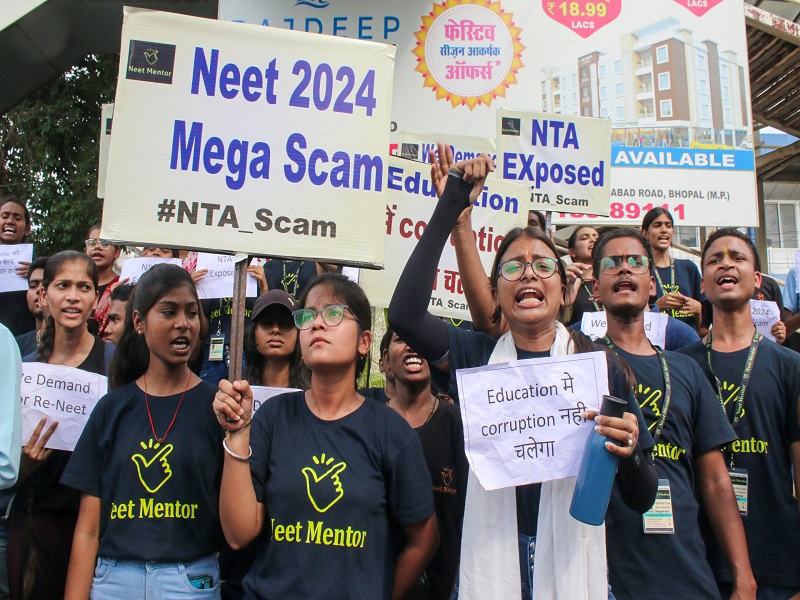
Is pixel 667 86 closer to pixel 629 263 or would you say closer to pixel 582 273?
pixel 582 273

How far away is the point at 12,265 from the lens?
5.26m

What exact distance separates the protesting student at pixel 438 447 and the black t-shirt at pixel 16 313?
305 cm

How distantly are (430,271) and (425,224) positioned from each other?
2122 mm

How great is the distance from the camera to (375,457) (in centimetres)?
244

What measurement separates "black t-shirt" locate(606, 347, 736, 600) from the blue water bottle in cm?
49

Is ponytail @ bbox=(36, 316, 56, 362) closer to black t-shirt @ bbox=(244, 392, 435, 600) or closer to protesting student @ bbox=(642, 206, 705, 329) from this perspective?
black t-shirt @ bbox=(244, 392, 435, 600)

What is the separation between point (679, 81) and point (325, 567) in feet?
23.9

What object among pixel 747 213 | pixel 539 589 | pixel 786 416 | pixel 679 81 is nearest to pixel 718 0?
pixel 679 81

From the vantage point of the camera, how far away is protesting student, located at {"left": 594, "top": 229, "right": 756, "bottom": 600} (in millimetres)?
2480

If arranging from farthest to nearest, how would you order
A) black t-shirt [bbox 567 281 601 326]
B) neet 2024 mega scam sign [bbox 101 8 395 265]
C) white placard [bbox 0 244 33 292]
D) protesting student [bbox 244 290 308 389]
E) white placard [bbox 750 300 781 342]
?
1. white placard [bbox 0 244 33 292]
2. black t-shirt [bbox 567 281 601 326]
3. white placard [bbox 750 300 781 342]
4. protesting student [bbox 244 290 308 389]
5. neet 2024 mega scam sign [bbox 101 8 395 265]

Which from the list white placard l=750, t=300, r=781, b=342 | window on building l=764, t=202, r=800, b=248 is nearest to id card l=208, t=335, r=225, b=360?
white placard l=750, t=300, r=781, b=342

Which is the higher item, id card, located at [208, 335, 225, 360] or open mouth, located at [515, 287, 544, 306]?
id card, located at [208, 335, 225, 360]

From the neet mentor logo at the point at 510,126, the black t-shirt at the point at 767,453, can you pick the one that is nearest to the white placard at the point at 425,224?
the neet mentor logo at the point at 510,126

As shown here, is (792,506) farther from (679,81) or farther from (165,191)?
(679,81)
